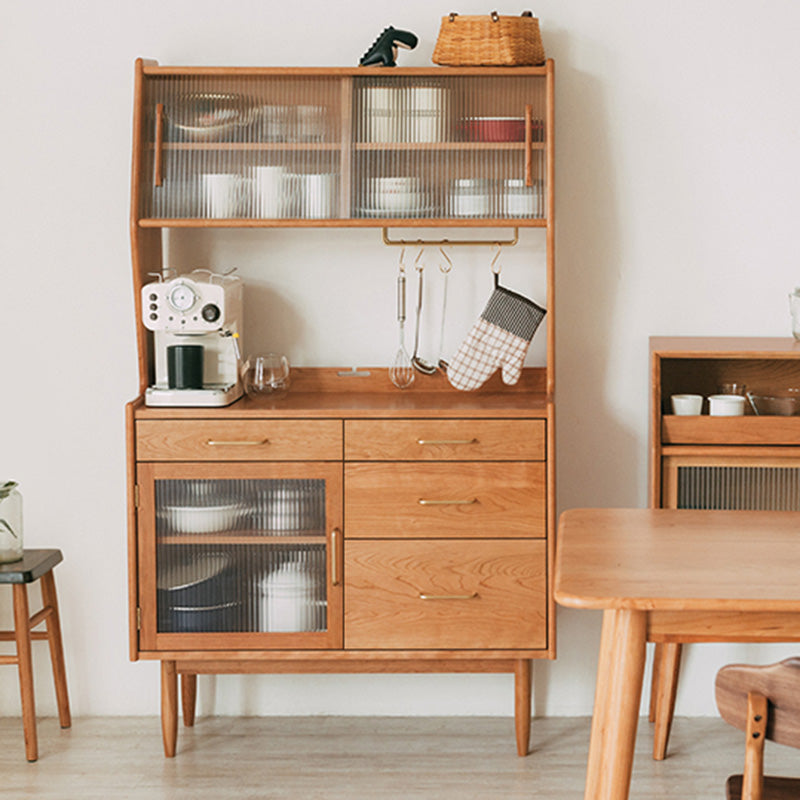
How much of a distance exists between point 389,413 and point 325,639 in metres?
→ 0.67

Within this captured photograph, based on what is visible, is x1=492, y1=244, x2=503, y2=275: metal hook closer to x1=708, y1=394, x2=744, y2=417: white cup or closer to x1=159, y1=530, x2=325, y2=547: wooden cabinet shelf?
x1=708, y1=394, x2=744, y2=417: white cup

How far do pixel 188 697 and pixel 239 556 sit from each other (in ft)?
1.98


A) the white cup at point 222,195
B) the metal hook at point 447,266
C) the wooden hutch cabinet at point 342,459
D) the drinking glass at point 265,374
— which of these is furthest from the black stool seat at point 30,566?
the metal hook at point 447,266

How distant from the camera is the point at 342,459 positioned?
2.98 meters

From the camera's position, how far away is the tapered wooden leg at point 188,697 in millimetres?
3324

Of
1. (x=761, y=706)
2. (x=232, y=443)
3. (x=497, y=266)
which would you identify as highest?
(x=497, y=266)

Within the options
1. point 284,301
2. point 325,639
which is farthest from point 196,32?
point 325,639

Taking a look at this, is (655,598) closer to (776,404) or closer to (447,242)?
(776,404)

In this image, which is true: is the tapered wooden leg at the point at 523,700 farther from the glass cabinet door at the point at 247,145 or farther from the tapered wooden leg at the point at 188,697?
the glass cabinet door at the point at 247,145

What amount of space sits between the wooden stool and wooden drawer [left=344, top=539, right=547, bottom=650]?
0.93 meters

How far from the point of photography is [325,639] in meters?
3.02

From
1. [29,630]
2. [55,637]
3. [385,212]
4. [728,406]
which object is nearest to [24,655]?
[29,630]

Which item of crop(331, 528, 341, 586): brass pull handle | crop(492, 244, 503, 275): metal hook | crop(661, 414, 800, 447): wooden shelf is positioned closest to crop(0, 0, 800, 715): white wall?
crop(492, 244, 503, 275): metal hook

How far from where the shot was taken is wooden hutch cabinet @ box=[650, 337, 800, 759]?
3.02m
